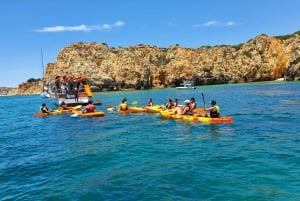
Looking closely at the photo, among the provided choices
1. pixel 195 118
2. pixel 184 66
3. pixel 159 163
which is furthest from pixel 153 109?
pixel 184 66

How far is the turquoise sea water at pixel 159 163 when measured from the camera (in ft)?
37.0

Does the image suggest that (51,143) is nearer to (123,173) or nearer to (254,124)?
(123,173)

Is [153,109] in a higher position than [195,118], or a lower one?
higher

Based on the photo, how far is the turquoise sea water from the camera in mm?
11289

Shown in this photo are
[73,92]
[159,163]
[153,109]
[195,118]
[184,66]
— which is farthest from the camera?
[184,66]

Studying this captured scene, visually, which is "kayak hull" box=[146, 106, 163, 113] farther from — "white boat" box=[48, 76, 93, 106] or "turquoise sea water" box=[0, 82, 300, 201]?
"white boat" box=[48, 76, 93, 106]

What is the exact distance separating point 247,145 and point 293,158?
127 inches

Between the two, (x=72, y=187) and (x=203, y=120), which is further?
(x=203, y=120)

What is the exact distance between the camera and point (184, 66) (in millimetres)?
111188

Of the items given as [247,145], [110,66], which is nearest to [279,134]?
[247,145]

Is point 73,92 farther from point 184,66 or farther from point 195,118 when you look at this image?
point 184,66

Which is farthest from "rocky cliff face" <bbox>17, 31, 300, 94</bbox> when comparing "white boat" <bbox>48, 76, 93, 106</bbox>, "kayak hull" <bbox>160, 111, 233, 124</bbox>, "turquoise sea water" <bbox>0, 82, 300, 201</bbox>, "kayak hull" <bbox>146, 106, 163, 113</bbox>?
"turquoise sea water" <bbox>0, 82, 300, 201</bbox>

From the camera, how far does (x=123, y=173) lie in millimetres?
13531

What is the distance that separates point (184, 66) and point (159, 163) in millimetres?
97907
